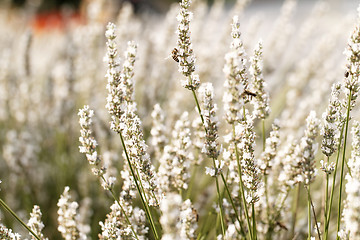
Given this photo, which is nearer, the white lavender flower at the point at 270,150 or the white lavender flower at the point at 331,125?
the white lavender flower at the point at 331,125

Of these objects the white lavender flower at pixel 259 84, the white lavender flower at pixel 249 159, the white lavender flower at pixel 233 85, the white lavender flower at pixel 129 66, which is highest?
the white lavender flower at pixel 129 66

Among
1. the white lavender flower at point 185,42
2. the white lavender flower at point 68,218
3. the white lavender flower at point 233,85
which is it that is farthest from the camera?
the white lavender flower at point 68,218

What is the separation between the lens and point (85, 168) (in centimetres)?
195

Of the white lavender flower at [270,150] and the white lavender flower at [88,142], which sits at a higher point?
the white lavender flower at [270,150]

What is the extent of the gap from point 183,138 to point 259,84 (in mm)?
226

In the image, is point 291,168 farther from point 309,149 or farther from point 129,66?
point 129,66

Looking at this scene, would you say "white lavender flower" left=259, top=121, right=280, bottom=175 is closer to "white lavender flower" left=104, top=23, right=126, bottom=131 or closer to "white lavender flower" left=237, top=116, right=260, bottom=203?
"white lavender flower" left=237, top=116, right=260, bottom=203

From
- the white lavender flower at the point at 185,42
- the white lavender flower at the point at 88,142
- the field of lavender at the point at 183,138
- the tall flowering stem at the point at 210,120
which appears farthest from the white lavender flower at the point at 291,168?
the white lavender flower at the point at 88,142

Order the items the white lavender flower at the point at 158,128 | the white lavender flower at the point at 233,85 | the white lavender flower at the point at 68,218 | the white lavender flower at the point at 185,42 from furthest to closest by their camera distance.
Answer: the white lavender flower at the point at 158,128
the white lavender flower at the point at 68,218
the white lavender flower at the point at 185,42
the white lavender flower at the point at 233,85

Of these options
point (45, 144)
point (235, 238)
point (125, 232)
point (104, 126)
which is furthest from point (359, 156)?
point (45, 144)

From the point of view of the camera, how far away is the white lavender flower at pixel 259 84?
0.81 m

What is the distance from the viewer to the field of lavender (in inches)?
30.2

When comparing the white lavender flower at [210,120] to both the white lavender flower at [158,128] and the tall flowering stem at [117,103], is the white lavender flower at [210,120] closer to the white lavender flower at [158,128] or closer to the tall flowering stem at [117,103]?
the tall flowering stem at [117,103]

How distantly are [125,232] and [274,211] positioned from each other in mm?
484
